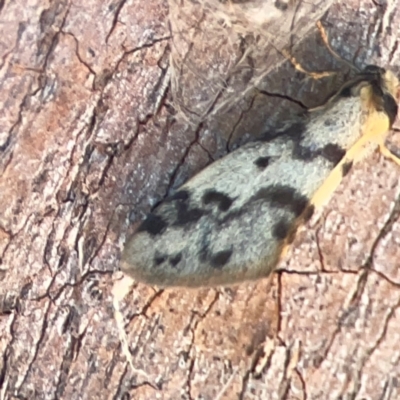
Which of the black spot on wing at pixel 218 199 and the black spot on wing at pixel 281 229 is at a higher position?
the black spot on wing at pixel 218 199

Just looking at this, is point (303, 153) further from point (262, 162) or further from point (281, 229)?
point (281, 229)

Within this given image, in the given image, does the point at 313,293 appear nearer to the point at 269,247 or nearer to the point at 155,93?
the point at 269,247

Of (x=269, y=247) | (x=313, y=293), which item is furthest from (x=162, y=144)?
(x=313, y=293)

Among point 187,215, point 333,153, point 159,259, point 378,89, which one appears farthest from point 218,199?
point 378,89

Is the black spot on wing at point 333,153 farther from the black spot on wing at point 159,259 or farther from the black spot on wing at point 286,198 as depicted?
the black spot on wing at point 159,259

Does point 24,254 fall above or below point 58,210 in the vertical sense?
below

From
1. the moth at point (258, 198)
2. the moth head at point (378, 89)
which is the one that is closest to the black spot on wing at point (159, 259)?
the moth at point (258, 198)

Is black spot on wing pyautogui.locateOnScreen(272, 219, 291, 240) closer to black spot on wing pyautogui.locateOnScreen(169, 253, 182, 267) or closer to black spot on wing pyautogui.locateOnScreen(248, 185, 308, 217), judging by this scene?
black spot on wing pyautogui.locateOnScreen(248, 185, 308, 217)
